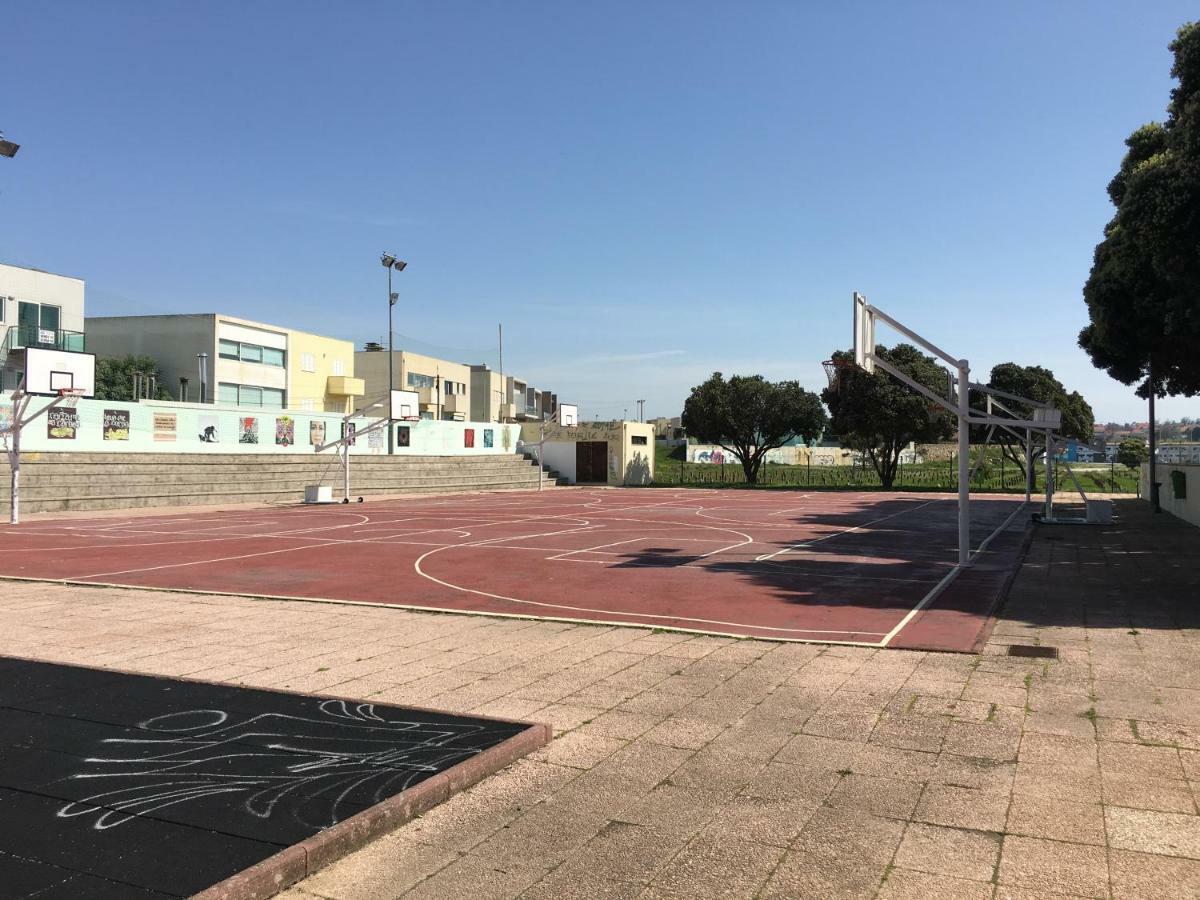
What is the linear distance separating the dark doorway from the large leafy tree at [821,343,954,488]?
14885 mm

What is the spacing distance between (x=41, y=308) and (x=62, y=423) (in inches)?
614

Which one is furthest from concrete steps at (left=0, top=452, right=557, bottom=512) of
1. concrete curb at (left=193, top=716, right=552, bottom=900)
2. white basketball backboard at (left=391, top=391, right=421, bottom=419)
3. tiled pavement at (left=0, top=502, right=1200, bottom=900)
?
concrete curb at (left=193, top=716, right=552, bottom=900)

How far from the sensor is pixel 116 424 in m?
35.6

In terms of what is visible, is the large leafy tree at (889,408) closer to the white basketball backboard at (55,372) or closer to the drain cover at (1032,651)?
the white basketball backboard at (55,372)

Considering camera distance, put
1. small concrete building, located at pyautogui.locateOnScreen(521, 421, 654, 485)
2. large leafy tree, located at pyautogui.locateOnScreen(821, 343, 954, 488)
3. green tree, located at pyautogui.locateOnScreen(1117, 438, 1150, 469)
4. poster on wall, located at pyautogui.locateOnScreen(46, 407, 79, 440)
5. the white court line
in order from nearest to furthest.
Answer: the white court line < poster on wall, located at pyautogui.locateOnScreen(46, 407, 79, 440) < large leafy tree, located at pyautogui.locateOnScreen(821, 343, 954, 488) < small concrete building, located at pyautogui.locateOnScreen(521, 421, 654, 485) < green tree, located at pyautogui.locateOnScreen(1117, 438, 1150, 469)

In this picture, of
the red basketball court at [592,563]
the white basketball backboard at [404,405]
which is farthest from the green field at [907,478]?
the red basketball court at [592,563]

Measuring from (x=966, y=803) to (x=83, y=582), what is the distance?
541 inches

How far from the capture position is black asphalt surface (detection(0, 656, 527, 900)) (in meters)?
4.08

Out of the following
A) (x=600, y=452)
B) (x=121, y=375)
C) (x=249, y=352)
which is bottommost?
(x=600, y=452)

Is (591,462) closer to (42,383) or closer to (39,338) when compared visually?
(39,338)

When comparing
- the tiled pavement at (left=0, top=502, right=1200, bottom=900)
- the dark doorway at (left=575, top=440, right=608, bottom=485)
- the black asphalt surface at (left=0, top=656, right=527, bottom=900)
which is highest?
the dark doorway at (left=575, top=440, right=608, bottom=485)

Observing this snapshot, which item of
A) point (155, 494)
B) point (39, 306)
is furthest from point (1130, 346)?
point (39, 306)

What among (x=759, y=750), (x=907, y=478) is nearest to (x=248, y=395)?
(x=907, y=478)

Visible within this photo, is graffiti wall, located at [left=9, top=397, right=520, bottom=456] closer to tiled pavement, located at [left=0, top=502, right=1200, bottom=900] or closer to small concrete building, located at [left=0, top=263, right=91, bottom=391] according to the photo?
small concrete building, located at [left=0, top=263, right=91, bottom=391]
